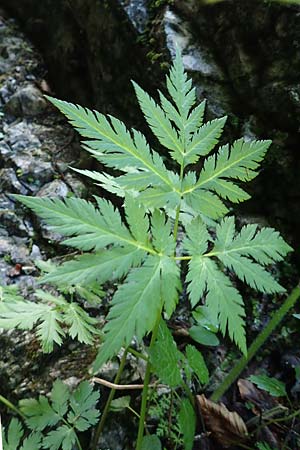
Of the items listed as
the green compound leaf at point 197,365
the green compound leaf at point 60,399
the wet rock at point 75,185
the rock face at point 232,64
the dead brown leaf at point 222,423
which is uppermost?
the rock face at point 232,64

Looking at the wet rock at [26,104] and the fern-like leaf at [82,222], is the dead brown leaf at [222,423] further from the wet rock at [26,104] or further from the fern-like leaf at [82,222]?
the wet rock at [26,104]

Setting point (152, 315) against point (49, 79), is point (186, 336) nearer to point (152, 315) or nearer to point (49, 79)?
point (152, 315)

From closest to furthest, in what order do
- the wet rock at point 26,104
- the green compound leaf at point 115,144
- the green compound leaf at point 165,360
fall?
the green compound leaf at point 115,144 < the green compound leaf at point 165,360 < the wet rock at point 26,104

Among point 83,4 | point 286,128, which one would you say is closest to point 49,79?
point 83,4

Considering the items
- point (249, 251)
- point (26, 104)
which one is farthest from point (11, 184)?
point (249, 251)

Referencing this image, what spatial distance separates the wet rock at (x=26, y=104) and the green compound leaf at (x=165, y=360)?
243 centimetres

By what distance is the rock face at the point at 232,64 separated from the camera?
216 centimetres

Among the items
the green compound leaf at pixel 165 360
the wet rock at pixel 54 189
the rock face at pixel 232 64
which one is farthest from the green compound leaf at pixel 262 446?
the wet rock at pixel 54 189

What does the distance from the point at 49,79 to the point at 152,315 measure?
2999mm

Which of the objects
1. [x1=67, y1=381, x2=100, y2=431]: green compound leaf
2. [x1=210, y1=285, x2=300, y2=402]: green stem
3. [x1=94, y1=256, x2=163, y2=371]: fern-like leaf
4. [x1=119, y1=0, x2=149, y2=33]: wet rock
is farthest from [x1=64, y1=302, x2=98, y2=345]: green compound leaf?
[x1=119, y1=0, x2=149, y2=33]: wet rock

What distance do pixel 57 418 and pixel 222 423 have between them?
709 mm

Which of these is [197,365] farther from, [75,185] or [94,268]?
[75,185]

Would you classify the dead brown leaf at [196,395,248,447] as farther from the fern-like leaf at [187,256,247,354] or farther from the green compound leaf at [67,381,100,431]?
the fern-like leaf at [187,256,247,354]

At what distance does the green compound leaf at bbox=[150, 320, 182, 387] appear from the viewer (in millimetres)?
1203
